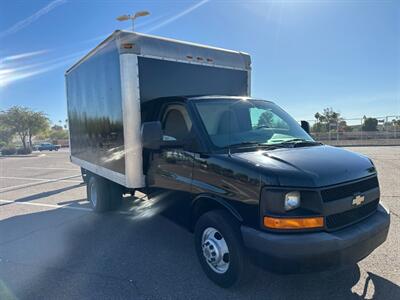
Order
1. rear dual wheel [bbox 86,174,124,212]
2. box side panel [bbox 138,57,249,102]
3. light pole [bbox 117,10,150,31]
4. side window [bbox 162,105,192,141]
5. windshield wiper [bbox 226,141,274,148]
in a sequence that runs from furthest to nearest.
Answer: light pole [bbox 117,10,150,31]
rear dual wheel [bbox 86,174,124,212]
box side panel [bbox 138,57,249,102]
side window [bbox 162,105,192,141]
windshield wiper [bbox 226,141,274,148]

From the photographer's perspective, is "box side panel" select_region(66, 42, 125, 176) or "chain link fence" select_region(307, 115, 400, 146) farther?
"chain link fence" select_region(307, 115, 400, 146)

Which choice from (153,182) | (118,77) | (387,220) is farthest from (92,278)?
(387,220)

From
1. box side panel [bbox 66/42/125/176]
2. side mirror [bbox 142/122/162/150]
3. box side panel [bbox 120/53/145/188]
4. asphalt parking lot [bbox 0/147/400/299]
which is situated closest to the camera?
asphalt parking lot [bbox 0/147/400/299]

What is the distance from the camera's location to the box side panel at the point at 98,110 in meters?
4.92

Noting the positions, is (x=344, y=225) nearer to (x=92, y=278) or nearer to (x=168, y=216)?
(x=168, y=216)

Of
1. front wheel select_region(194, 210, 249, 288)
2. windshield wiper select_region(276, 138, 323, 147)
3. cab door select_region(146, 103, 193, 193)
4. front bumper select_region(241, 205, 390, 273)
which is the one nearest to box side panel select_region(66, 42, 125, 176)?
cab door select_region(146, 103, 193, 193)

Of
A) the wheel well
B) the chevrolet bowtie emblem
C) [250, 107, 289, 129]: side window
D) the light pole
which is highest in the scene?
the light pole

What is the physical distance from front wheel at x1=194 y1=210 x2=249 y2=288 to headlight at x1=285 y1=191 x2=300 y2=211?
1.93ft

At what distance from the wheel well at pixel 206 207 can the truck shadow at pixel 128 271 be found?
66 centimetres

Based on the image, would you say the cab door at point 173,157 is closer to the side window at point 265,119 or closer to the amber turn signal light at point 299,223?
the side window at point 265,119

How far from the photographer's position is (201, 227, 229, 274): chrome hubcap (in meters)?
3.37

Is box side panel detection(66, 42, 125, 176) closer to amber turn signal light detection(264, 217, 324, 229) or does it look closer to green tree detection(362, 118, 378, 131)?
amber turn signal light detection(264, 217, 324, 229)

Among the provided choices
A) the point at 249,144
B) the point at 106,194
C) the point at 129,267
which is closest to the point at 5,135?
the point at 106,194

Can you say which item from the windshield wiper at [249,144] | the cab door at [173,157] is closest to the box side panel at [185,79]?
the cab door at [173,157]
